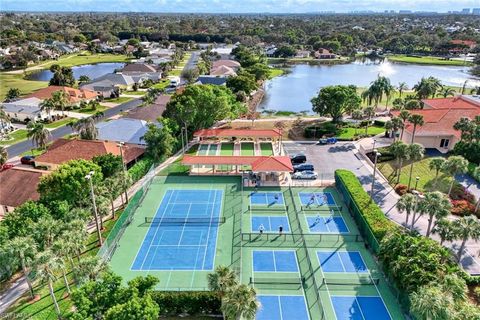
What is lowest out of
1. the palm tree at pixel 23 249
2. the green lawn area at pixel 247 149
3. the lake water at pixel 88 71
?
the green lawn area at pixel 247 149

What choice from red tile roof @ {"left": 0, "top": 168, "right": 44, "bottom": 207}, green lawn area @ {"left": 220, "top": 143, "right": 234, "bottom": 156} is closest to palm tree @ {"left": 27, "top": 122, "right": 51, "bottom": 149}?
red tile roof @ {"left": 0, "top": 168, "right": 44, "bottom": 207}

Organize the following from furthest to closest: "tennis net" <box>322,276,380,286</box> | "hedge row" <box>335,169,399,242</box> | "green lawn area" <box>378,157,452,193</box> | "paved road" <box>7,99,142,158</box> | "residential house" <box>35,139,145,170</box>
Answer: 1. "paved road" <box>7,99,142,158</box>
2. "residential house" <box>35,139,145,170</box>
3. "green lawn area" <box>378,157,452,193</box>
4. "hedge row" <box>335,169,399,242</box>
5. "tennis net" <box>322,276,380,286</box>

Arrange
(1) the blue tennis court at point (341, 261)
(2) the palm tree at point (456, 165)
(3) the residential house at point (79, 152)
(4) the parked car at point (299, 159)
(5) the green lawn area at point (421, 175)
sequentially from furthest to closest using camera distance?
(4) the parked car at point (299, 159) < (3) the residential house at point (79, 152) < (5) the green lawn area at point (421, 175) < (2) the palm tree at point (456, 165) < (1) the blue tennis court at point (341, 261)

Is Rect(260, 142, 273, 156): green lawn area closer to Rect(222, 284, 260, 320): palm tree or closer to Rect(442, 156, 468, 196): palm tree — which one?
Rect(442, 156, 468, 196): palm tree

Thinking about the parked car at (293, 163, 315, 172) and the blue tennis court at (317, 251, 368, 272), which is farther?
the parked car at (293, 163, 315, 172)

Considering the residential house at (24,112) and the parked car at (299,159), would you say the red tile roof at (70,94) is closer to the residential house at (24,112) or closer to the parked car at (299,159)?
the residential house at (24,112)

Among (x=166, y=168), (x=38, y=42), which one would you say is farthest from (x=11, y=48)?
(x=166, y=168)

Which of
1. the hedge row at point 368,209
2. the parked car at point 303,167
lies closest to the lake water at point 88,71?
the parked car at point 303,167
